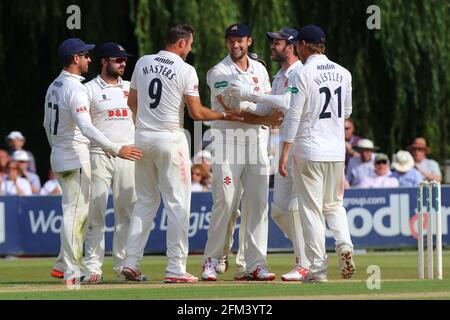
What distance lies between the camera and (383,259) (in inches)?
766

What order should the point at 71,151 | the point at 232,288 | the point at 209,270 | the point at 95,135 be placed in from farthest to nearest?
the point at 209,270 < the point at 71,151 < the point at 95,135 < the point at 232,288

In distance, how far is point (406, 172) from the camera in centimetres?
2217

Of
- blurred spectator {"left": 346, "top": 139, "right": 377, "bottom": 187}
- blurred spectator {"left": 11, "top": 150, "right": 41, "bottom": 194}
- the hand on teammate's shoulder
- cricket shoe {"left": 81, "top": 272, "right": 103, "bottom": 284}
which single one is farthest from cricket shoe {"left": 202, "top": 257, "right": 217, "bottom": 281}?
blurred spectator {"left": 11, "top": 150, "right": 41, "bottom": 194}

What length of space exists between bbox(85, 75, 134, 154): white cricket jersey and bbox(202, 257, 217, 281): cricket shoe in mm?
1642

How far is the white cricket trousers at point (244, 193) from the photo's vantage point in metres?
14.4

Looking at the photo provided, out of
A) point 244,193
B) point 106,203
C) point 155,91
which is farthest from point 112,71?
point 244,193

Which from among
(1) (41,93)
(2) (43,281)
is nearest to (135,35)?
(1) (41,93)

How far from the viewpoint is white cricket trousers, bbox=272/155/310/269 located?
47.6ft

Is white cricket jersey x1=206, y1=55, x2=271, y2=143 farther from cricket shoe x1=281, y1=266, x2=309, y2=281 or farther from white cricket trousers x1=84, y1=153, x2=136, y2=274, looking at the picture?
cricket shoe x1=281, y1=266, x2=309, y2=281

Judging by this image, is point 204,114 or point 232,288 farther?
point 204,114

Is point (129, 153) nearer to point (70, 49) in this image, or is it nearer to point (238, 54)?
point (70, 49)

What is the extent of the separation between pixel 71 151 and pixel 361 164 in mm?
8971

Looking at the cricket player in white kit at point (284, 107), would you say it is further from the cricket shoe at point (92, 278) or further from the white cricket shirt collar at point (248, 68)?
the cricket shoe at point (92, 278)

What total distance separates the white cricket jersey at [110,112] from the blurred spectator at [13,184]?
311 inches
